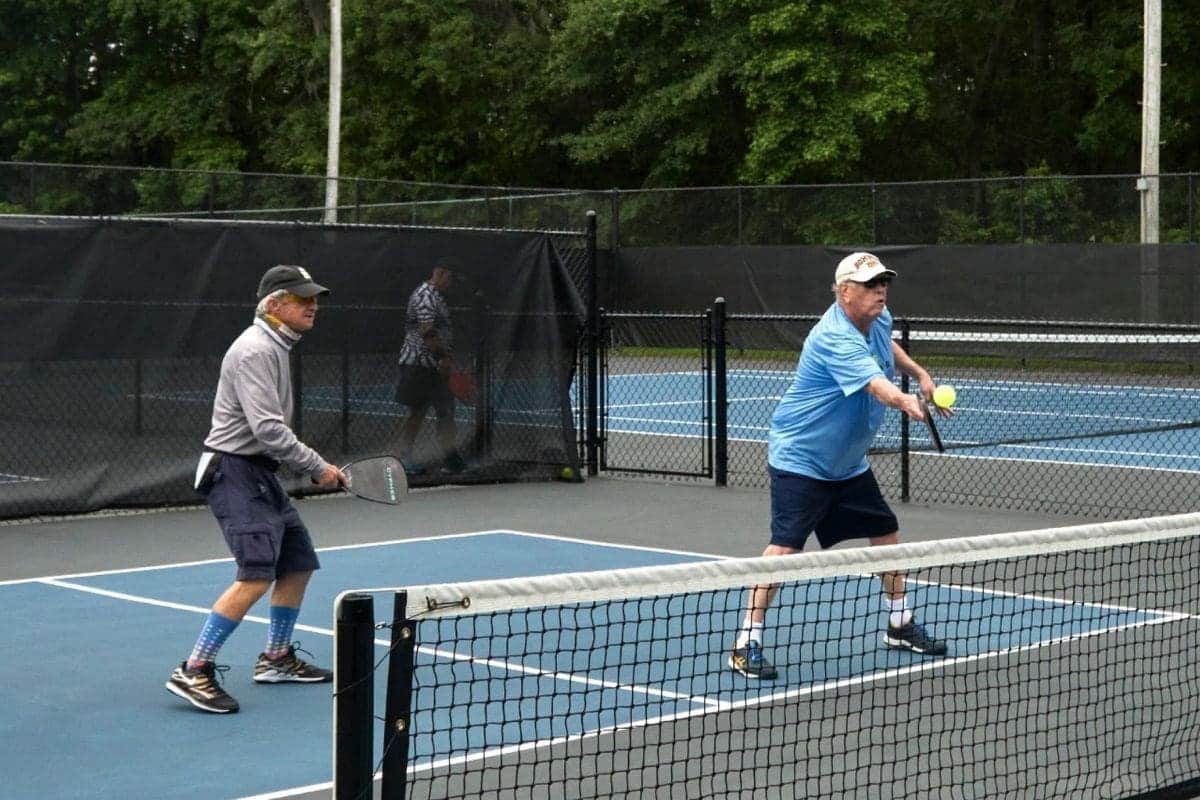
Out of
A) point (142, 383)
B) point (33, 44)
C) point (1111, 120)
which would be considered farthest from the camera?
point (33, 44)

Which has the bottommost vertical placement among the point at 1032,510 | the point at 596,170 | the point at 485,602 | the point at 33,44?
the point at 1032,510

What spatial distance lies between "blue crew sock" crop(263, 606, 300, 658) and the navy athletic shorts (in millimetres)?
2030

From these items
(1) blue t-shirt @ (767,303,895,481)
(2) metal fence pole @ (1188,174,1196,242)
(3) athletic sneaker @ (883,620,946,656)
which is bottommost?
(3) athletic sneaker @ (883,620,946,656)

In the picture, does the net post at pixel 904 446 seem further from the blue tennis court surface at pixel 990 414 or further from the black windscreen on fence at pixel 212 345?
the black windscreen on fence at pixel 212 345

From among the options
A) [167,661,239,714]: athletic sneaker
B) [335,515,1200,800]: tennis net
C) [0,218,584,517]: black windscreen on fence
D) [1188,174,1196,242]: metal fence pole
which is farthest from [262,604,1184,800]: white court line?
[1188,174,1196,242]: metal fence pole

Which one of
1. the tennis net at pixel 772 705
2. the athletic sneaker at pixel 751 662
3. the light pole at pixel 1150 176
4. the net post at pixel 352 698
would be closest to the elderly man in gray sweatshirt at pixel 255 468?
the tennis net at pixel 772 705

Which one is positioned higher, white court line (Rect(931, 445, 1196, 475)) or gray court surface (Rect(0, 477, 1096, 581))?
white court line (Rect(931, 445, 1196, 475))

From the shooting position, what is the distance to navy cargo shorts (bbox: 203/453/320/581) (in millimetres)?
6867

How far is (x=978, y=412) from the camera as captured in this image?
19.1 metres

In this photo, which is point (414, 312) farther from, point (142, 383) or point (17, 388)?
point (17, 388)

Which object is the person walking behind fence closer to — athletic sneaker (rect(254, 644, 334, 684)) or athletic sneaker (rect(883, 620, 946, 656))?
athletic sneaker (rect(254, 644, 334, 684))

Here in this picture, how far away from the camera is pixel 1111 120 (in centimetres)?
3388

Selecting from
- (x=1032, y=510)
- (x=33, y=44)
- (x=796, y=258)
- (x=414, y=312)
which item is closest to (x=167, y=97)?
(x=33, y=44)

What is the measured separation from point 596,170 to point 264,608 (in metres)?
30.0
